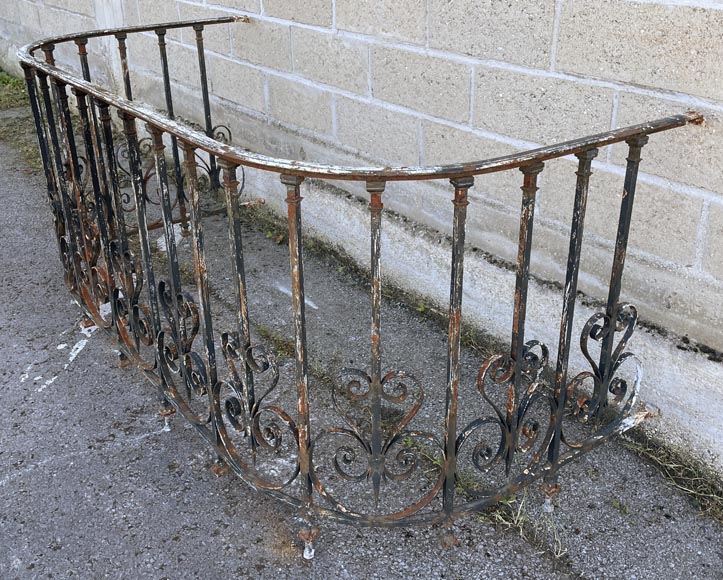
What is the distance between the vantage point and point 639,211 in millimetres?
2494

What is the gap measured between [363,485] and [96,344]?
1491mm

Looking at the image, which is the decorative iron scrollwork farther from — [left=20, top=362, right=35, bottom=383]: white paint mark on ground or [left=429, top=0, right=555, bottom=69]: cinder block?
[left=429, top=0, right=555, bottom=69]: cinder block

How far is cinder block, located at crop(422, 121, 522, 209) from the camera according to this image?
9.66 feet

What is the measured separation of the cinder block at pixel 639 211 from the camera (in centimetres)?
239

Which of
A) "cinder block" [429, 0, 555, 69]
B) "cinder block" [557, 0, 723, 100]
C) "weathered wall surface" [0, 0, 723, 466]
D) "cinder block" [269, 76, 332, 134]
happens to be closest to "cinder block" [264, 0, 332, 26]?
"weathered wall surface" [0, 0, 723, 466]

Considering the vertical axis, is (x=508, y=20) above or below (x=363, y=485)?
above

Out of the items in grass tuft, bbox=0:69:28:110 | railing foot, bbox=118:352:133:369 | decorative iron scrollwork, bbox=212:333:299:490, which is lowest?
railing foot, bbox=118:352:133:369

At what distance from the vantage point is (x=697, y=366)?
2434 millimetres

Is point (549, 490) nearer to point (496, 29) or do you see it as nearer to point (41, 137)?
point (496, 29)

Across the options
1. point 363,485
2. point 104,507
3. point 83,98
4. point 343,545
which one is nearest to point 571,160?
point 363,485

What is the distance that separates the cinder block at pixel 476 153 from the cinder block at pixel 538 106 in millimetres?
74

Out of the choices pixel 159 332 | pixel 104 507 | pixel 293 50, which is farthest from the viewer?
pixel 293 50

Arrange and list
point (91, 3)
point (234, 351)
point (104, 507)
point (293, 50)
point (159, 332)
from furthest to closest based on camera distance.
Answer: point (91, 3) < point (293, 50) < point (159, 332) < point (104, 507) < point (234, 351)

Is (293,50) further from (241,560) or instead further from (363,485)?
(241,560)
